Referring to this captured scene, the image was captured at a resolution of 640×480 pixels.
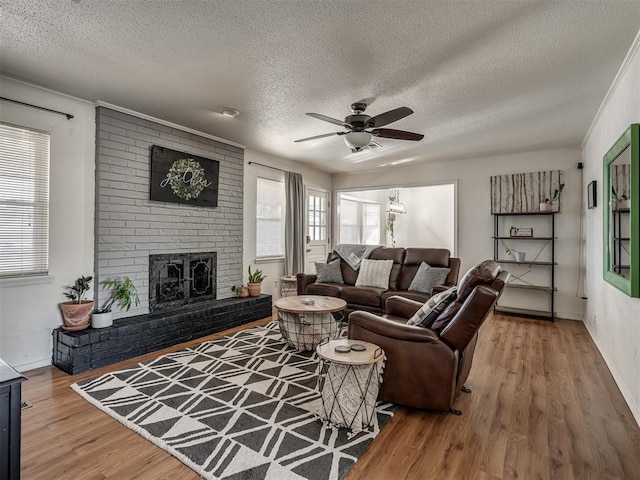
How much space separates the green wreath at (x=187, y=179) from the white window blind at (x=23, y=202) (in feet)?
4.18

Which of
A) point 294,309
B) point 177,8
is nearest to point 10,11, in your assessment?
point 177,8

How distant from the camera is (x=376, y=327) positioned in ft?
8.05

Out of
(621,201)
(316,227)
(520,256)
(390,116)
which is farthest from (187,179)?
(520,256)

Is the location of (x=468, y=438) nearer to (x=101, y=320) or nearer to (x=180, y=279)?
(x=101, y=320)

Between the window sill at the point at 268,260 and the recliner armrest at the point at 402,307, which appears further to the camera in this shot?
the window sill at the point at 268,260

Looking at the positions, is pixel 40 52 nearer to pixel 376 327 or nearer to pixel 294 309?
pixel 294 309

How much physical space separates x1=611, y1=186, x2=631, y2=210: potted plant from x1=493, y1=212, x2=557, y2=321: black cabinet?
236 centimetres

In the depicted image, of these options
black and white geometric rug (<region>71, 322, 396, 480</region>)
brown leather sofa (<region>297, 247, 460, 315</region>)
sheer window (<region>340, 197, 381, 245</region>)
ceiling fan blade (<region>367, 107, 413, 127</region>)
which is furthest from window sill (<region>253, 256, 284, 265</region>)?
ceiling fan blade (<region>367, 107, 413, 127</region>)

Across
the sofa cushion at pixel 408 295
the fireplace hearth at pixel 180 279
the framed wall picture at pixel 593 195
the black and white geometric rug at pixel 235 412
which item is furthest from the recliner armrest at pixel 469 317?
the fireplace hearth at pixel 180 279

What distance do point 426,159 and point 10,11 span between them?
17.7ft

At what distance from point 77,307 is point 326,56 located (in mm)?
3183

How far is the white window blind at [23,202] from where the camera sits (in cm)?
295

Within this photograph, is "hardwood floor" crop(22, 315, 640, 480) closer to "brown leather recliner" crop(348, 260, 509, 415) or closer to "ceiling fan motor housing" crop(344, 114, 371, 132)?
"brown leather recliner" crop(348, 260, 509, 415)

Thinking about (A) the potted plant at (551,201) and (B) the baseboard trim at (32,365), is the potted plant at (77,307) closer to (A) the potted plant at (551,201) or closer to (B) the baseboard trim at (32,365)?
(B) the baseboard trim at (32,365)
